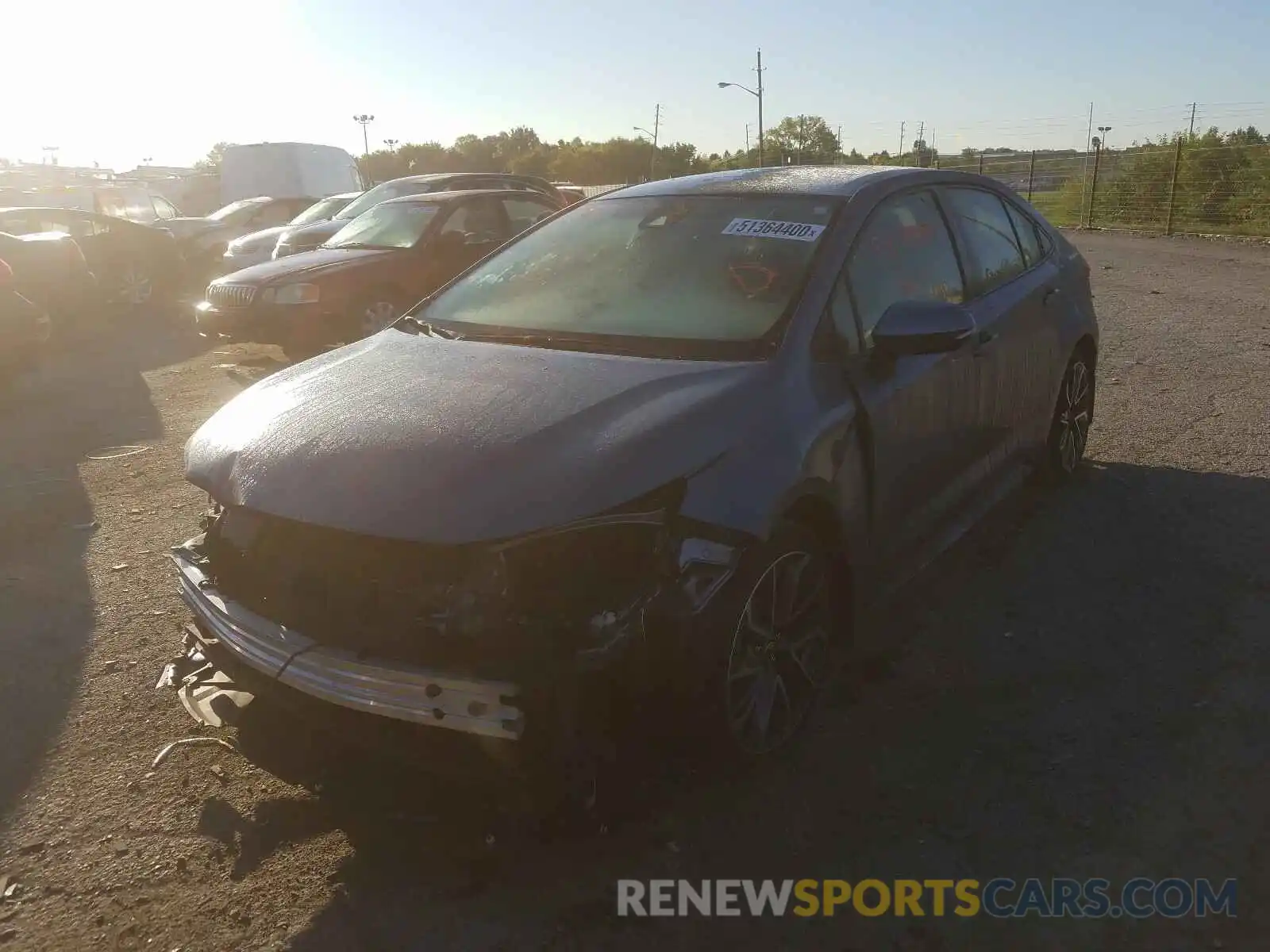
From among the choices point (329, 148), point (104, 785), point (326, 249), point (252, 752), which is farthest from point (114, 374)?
point (329, 148)

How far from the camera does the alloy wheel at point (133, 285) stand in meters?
15.6

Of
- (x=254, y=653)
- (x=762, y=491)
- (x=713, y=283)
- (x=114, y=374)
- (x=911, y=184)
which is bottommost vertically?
(x=114, y=374)

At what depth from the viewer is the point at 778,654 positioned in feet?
10.2

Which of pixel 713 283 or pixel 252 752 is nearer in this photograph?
pixel 252 752

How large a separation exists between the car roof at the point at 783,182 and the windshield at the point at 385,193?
9.60m

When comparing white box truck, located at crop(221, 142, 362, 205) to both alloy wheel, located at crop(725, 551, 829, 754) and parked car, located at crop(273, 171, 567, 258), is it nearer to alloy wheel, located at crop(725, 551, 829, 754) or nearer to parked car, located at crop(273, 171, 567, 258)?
parked car, located at crop(273, 171, 567, 258)

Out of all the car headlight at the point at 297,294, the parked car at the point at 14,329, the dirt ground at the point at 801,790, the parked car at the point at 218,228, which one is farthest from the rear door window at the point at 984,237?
the parked car at the point at 218,228

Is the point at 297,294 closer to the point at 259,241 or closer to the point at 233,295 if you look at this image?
the point at 233,295

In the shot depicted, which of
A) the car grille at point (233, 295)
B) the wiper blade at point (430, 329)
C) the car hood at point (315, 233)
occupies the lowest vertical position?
the car grille at point (233, 295)

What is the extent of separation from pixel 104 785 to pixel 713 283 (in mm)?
2457

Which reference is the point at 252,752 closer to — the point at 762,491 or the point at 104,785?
the point at 104,785

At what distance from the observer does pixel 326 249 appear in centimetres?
1074

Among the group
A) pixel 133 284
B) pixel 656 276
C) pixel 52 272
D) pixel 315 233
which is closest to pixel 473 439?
pixel 656 276

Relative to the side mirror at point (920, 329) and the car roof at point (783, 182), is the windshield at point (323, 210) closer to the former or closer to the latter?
the car roof at point (783, 182)
